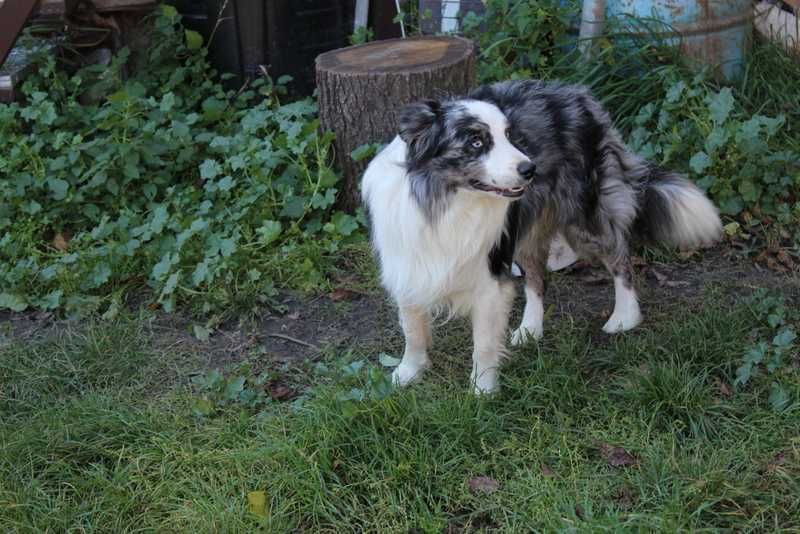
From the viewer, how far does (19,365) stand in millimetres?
3641

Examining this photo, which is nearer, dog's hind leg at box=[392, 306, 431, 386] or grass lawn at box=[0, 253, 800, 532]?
grass lawn at box=[0, 253, 800, 532]

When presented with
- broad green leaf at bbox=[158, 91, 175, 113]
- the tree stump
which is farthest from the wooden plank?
the tree stump

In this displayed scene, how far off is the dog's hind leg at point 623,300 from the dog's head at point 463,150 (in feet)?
3.42

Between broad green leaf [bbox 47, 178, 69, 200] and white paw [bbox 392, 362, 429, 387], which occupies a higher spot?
broad green leaf [bbox 47, 178, 69, 200]

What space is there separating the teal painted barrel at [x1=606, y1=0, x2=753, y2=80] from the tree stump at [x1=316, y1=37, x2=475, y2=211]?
3.80 ft

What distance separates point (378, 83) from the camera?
4.18 meters

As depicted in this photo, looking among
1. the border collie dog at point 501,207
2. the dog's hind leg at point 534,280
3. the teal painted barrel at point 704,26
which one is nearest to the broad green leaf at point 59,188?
the border collie dog at point 501,207

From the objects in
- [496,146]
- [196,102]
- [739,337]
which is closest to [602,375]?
[739,337]

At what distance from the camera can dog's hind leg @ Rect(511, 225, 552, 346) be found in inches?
148

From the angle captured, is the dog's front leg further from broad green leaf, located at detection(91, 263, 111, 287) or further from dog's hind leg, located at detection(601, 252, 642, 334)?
broad green leaf, located at detection(91, 263, 111, 287)

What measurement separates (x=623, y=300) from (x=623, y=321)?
9 cm

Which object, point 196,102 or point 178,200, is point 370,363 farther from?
point 196,102

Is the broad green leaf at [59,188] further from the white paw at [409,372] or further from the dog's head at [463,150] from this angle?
the dog's head at [463,150]

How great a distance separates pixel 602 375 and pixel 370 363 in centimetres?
88
